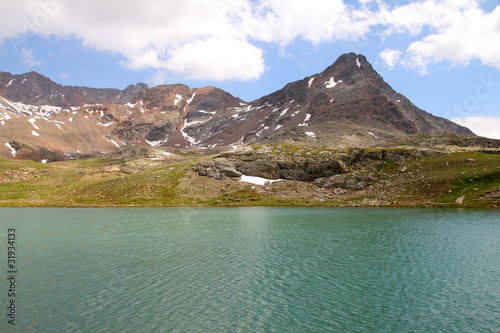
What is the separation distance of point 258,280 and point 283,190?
69.1 meters

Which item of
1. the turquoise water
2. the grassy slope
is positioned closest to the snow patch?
the grassy slope

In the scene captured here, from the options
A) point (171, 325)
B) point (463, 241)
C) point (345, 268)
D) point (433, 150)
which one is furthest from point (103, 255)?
point (433, 150)

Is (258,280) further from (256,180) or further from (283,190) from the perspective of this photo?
(256,180)

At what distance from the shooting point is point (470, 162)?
79188mm

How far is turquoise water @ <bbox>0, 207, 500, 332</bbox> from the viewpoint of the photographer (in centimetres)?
1557

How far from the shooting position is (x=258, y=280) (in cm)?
2216

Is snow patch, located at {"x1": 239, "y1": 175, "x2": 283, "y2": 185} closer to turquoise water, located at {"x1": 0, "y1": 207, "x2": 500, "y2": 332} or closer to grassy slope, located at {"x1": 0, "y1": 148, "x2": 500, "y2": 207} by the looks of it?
grassy slope, located at {"x1": 0, "y1": 148, "x2": 500, "y2": 207}

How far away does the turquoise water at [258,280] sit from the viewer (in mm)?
15570

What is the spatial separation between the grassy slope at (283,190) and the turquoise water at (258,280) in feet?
108

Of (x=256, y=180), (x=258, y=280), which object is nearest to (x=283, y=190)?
(x=256, y=180)

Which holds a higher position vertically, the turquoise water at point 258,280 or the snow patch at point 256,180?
the snow patch at point 256,180

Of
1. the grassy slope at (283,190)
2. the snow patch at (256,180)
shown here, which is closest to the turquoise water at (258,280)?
the grassy slope at (283,190)

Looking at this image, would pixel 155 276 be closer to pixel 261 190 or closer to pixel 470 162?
pixel 261 190

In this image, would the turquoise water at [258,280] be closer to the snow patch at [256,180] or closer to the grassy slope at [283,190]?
the grassy slope at [283,190]
